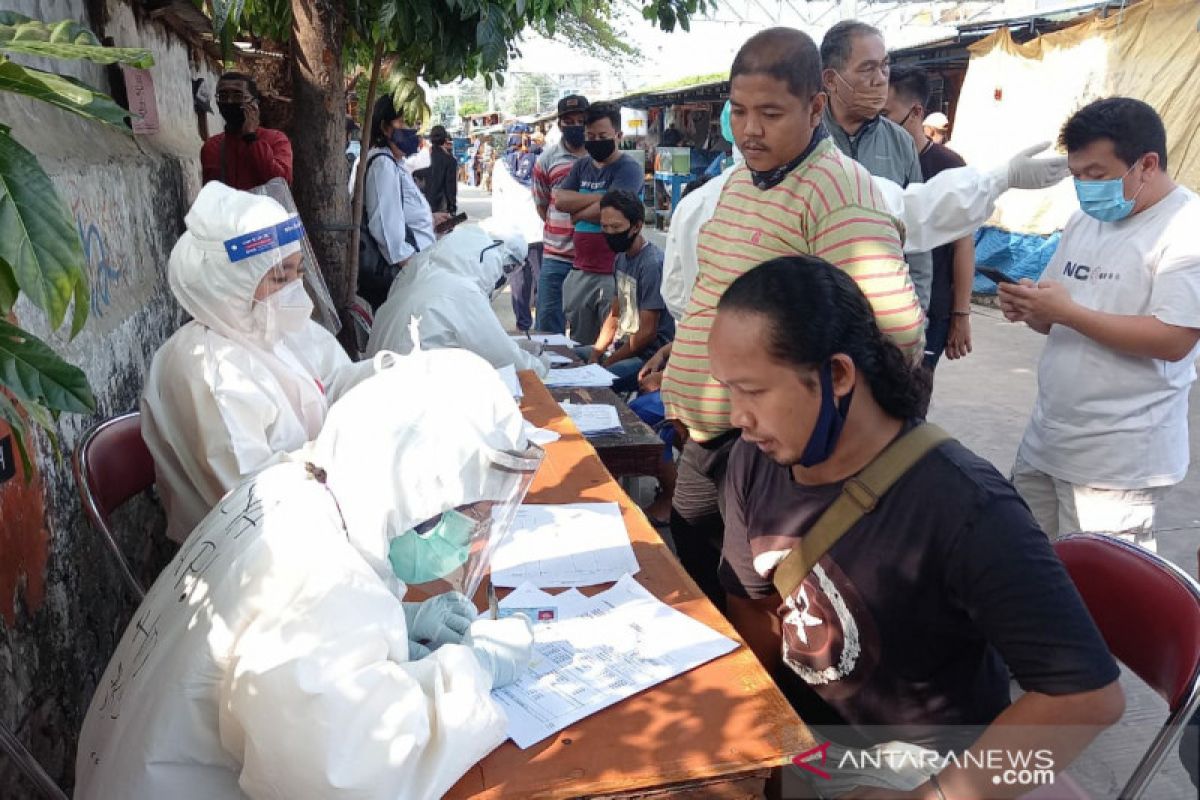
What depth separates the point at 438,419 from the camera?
1.33m

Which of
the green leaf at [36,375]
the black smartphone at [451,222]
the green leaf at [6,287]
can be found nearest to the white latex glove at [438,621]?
the green leaf at [36,375]

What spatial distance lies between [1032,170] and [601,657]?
1791mm

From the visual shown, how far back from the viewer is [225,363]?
2.29 metres

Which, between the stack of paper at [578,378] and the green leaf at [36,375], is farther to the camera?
the stack of paper at [578,378]

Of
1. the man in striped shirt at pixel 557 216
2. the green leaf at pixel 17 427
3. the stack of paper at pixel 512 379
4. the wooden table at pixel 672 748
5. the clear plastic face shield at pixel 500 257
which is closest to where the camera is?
the green leaf at pixel 17 427

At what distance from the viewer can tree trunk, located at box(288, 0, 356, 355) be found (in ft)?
12.8

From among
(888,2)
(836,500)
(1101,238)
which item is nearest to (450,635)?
(836,500)

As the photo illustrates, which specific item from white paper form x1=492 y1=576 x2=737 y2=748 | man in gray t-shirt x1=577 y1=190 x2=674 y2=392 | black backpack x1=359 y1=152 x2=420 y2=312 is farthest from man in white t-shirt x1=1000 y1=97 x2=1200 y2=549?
black backpack x1=359 y1=152 x2=420 y2=312

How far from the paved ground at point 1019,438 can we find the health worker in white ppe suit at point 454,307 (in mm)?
816

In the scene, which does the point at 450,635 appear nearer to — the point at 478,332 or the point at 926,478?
the point at 926,478

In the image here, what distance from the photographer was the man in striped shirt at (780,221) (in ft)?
6.50

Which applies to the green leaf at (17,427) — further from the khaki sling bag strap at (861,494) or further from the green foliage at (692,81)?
the green foliage at (692,81)

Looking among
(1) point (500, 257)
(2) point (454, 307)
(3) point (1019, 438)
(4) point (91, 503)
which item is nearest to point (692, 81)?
(3) point (1019, 438)

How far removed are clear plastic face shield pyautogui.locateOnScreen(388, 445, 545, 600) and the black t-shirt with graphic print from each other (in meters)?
0.46
